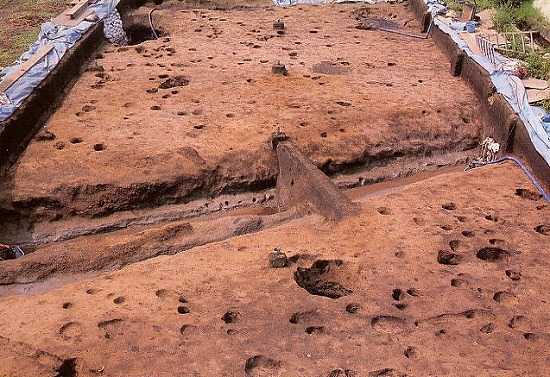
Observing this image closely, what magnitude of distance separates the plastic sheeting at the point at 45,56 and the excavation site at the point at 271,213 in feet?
0.45

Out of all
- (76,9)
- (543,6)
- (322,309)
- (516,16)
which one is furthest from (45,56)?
(543,6)

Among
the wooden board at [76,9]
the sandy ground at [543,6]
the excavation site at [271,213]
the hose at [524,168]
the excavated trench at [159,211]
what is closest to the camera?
the excavation site at [271,213]

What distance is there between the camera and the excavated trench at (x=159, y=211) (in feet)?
18.3

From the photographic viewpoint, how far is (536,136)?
686 cm

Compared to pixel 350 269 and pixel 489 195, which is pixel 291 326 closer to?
pixel 350 269

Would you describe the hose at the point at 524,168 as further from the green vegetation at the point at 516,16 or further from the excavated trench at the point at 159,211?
the green vegetation at the point at 516,16

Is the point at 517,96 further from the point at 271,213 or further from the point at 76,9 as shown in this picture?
the point at 76,9

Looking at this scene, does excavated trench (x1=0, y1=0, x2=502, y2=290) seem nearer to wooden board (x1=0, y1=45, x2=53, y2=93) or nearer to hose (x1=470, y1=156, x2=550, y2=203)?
hose (x1=470, y1=156, x2=550, y2=203)

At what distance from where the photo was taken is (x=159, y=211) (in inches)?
269

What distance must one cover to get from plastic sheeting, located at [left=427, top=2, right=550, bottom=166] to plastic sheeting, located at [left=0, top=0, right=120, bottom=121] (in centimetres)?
627

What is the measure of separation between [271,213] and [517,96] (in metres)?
3.57

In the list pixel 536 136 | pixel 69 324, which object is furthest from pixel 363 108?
pixel 69 324

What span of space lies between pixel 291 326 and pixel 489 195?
10.2 feet

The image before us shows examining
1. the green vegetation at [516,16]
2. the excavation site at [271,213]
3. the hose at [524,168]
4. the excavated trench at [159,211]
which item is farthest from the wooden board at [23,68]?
the green vegetation at [516,16]
